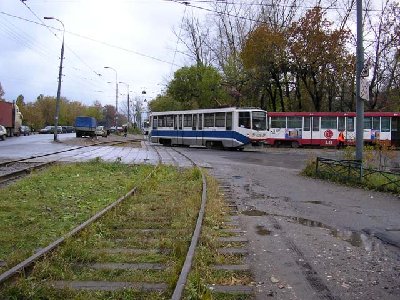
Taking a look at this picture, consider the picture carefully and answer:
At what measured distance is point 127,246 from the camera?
685 cm

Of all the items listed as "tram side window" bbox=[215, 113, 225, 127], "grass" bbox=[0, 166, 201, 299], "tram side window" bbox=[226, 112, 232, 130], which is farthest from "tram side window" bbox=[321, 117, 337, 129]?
"grass" bbox=[0, 166, 201, 299]

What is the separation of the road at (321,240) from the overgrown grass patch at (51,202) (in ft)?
10.1

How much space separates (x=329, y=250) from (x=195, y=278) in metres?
2.76

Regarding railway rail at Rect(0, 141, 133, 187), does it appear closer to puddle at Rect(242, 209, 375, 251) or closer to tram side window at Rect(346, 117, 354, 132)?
puddle at Rect(242, 209, 375, 251)

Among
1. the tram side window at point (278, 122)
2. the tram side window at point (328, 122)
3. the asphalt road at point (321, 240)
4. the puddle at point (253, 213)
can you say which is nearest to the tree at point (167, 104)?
the tram side window at point (278, 122)

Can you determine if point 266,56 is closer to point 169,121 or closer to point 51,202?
point 169,121

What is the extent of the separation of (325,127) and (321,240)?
33931mm

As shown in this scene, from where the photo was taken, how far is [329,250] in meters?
7.00

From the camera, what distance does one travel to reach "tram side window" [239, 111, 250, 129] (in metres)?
34.4

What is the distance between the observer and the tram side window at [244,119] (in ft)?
113

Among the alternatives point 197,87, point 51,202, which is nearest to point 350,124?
point 197,87

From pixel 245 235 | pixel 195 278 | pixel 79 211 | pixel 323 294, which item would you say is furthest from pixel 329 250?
pixel 79 211

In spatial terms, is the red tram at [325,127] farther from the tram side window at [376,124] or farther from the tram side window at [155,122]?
the tram side window at [155,122]

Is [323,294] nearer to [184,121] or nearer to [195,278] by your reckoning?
[195,278]
